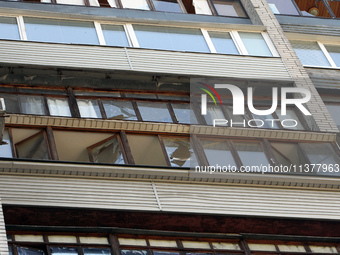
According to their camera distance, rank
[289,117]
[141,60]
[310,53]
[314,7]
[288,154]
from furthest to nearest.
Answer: [314,7] < [310,53] < [141,60] < [289,117] < [288,154]

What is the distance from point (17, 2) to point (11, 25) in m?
1.77

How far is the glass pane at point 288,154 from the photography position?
710 inches

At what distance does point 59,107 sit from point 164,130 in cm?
285

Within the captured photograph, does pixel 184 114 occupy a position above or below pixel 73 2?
below

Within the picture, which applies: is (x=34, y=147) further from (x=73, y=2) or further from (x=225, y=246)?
(x=73, y=2)

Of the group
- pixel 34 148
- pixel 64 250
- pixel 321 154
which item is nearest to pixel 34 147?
pixel 34 148

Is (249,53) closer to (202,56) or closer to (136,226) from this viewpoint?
(202,56)

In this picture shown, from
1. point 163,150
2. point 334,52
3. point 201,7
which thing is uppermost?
point 201,7

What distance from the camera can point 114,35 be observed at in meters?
21.8

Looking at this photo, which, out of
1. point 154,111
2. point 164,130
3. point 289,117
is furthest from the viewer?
point 289,117

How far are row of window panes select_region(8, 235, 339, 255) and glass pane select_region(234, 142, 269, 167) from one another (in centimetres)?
272

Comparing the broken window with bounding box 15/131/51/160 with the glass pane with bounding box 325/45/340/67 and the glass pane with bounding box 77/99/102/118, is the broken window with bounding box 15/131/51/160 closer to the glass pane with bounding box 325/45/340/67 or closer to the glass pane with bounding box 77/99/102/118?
the glass pane with bounding box 77/99/102/118

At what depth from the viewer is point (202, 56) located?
21.4 m

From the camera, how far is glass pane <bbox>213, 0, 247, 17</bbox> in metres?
25.3
